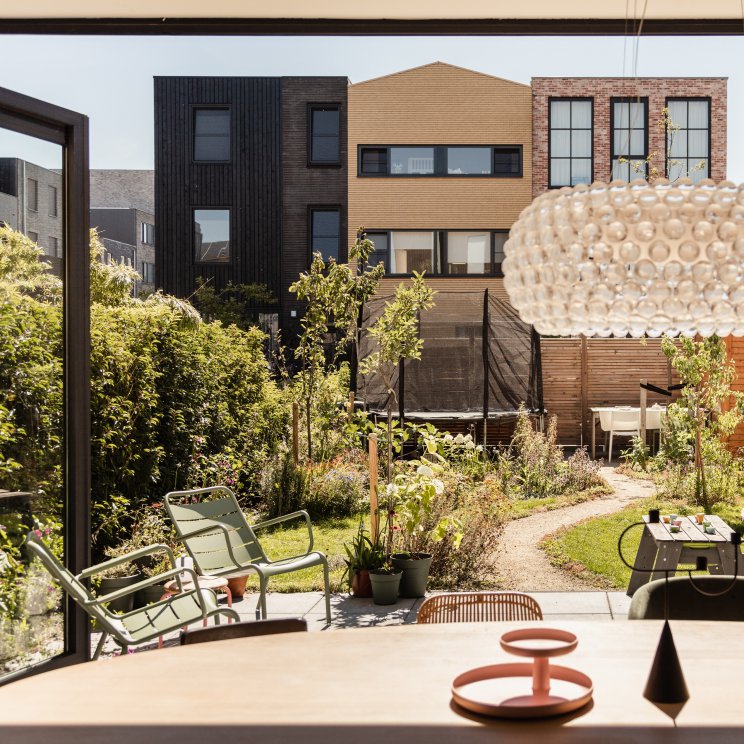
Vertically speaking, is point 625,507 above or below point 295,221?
below

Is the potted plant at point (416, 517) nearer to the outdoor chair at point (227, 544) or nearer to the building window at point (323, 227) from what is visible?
the outdoor chair at point (227, 544)

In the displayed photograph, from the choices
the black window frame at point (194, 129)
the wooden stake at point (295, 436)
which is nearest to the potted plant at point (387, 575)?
the wooden stake at point (295, 436)

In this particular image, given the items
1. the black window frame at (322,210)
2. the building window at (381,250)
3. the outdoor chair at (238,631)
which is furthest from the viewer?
the black window frame at (322,210)

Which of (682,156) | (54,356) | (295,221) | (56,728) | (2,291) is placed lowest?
(56,728)

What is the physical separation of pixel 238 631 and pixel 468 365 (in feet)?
29.1

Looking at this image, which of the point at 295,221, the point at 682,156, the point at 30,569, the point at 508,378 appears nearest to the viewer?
the point at 30,569

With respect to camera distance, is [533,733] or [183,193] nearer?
[533,733]

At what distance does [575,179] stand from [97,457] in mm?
14508

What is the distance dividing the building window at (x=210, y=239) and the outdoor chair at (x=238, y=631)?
16.9 m

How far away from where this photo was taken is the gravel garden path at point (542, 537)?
5.73 m

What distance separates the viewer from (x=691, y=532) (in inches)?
190

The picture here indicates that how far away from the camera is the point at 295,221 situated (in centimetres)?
1864

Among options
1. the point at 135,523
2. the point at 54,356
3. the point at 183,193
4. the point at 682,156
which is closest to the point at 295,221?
the point at 183,193

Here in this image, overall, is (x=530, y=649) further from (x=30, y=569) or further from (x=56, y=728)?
(x=30, y=569)
